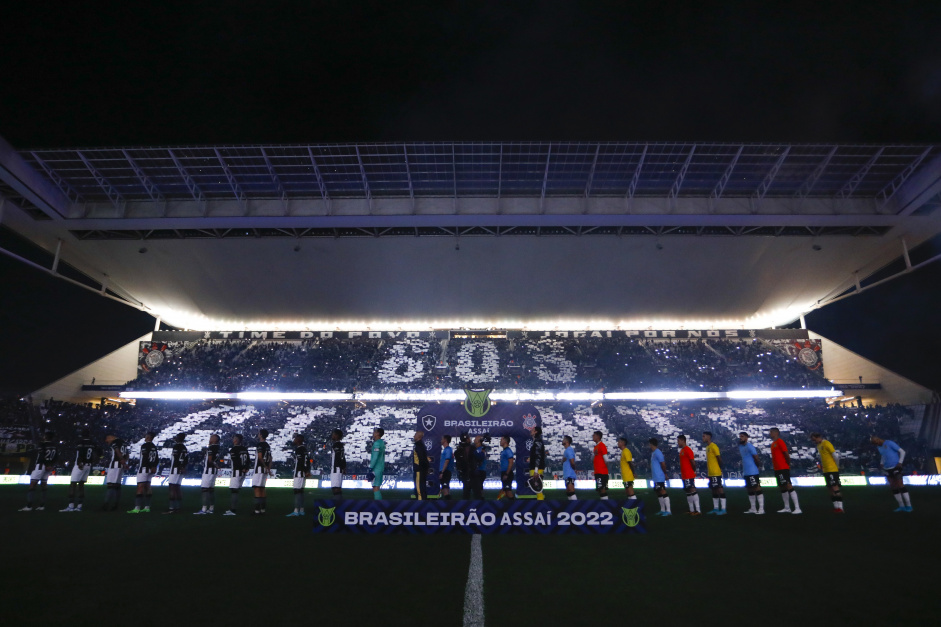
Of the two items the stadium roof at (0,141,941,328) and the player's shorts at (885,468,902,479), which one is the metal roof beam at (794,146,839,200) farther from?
the player's shorts at (885,468,902,479)

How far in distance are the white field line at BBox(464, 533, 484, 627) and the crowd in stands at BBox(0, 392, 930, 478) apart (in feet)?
60.1

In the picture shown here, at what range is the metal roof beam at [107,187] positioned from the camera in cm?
2345

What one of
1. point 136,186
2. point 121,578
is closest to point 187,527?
point 121,578

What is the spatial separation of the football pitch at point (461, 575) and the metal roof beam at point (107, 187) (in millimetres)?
19196

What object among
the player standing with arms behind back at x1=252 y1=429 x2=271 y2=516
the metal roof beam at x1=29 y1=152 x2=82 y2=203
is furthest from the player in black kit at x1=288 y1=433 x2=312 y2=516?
the metal roof beam at x1=29 y1=152 x2=82 y2=203

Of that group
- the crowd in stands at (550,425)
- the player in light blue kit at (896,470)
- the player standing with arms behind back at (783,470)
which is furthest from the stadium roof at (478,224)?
the player in light blue kit at (896,470)

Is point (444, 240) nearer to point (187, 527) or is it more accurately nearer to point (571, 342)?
point (571, 342)

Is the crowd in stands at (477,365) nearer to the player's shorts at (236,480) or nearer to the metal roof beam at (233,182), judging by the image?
the metal roof beam at (233,182)

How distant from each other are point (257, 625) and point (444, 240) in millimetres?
28131

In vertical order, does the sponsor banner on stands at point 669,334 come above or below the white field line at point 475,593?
above

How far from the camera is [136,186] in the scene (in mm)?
26250

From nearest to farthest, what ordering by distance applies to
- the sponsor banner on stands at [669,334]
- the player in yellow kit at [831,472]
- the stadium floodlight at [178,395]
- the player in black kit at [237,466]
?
the player in yellow kit at [831,472]
the player in black kit at [237,466]
the stadium floodlight at [178,395]
the sponsor banner on stands at [669,334]

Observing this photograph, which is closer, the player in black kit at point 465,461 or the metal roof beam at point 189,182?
the player in black kit at point 465,461

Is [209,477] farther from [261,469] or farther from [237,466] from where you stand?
[261,469]
